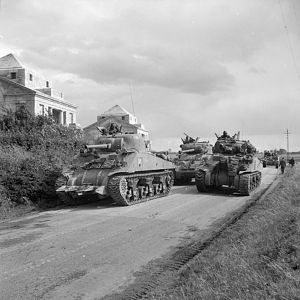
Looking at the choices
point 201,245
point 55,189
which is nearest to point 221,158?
point 55,189

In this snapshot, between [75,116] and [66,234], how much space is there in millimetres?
Answer: 49210

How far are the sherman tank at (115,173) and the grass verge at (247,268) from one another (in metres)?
5.76

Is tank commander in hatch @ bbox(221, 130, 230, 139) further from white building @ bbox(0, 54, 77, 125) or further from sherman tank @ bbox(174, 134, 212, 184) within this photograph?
white building @ bbox(0, 54, 77, 125)

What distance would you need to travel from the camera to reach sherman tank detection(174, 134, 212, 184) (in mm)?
21859

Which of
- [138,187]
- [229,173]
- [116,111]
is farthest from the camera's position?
[116,111]

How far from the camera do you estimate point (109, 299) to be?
5199 millimetres

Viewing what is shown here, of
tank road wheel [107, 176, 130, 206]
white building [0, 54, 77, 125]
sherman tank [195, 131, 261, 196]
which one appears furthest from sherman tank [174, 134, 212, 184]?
white building [0, 54, 77, 125]

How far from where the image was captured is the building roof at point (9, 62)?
169 ft

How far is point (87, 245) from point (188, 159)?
1508 centimetres

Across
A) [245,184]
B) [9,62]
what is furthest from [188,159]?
[9,62]

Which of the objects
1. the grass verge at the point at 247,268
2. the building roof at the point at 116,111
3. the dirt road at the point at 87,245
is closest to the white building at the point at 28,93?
the building roof at the point at 116,111

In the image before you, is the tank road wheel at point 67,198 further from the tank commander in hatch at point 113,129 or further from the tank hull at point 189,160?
the tank hull at point 189,160

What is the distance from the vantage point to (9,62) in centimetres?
5231

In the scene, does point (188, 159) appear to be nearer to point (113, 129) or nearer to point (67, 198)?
point (113, 129)
